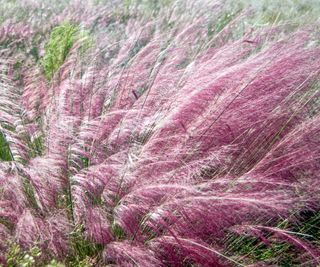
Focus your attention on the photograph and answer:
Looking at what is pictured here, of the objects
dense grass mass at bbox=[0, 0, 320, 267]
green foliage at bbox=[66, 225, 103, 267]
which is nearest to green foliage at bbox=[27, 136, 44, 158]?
dense grass mass at bbox=[0, 0, 320, 267]

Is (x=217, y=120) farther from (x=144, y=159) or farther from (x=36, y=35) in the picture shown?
(x=36, y=35)

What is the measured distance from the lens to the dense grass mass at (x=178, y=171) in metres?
1.75

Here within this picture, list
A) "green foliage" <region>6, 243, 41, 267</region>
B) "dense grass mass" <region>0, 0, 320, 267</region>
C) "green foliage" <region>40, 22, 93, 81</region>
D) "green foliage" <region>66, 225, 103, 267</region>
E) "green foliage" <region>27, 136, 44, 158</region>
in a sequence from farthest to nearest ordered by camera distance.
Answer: "green foliage" <region>40, 22, 93, 81</region>, "green foliage" <region>27, 136, 44, 158</region>, "green foliage" <region>66, 225, 103, 267</region>, "green foliage" <region>6, 243, 41, 267</region>, "dense grass mass" <region>0, 0, 320, 267</region>

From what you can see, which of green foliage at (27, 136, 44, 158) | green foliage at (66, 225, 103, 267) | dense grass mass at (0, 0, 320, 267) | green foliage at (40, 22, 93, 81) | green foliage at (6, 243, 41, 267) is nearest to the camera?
dense grass mass at (0, 0, 320, 267)

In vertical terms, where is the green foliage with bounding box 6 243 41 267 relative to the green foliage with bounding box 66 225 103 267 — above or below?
above

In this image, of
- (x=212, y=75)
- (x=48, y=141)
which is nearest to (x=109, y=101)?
(x=48, y=141)

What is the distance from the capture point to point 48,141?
2.15 meters

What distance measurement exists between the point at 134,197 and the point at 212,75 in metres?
0.64

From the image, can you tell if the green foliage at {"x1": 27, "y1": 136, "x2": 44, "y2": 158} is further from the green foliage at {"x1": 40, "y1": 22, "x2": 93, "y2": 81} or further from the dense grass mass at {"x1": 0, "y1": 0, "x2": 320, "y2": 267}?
the green foliage at {"x1": 40, "y1": 22, "x2": 93, "y2": 81}

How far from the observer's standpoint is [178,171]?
1858 mm

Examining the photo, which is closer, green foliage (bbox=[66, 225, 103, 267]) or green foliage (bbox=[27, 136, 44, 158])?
green foliage (bbox=[66, 225, 103, 267])

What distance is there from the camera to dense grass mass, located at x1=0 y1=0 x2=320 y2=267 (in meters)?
1.75

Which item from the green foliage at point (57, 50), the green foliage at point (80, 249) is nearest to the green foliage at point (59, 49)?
the green foliage at point (57, 50)

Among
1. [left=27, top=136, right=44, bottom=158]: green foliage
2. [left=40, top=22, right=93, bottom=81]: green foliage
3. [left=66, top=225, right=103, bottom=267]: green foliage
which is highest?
[left=40, top=22, right=93, bottom=81]: green foliage
